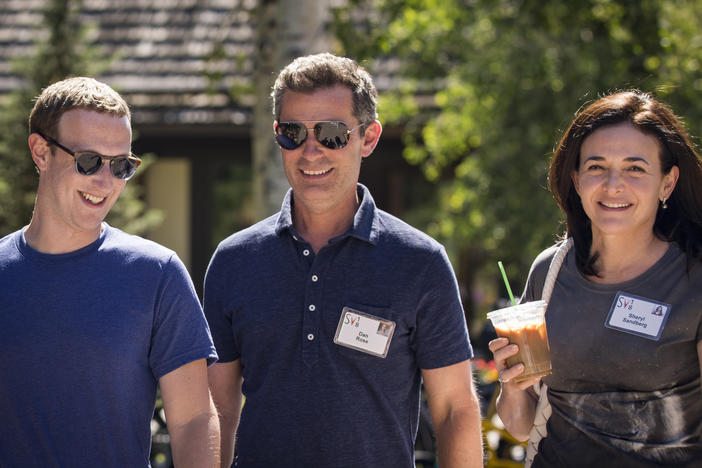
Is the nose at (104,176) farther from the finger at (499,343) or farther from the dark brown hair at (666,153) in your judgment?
the dark brown hair at (666,153)

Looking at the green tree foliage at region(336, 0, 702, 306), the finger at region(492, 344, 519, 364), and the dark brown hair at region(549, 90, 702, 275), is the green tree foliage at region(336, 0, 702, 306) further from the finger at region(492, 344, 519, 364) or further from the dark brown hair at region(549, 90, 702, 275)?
the finger at region(492, 344, 519, 364)

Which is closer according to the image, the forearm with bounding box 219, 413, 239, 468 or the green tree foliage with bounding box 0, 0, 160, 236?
the forearm with bounding box 219, 413, 239, 468

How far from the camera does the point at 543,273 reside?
10.1 ft

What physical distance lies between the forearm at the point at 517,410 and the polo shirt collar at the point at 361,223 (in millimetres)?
763

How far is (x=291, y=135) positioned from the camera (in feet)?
9.18

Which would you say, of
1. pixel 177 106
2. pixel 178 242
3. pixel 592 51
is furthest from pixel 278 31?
pixel 178 242

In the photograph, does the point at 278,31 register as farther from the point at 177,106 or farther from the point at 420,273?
the point at 177,106

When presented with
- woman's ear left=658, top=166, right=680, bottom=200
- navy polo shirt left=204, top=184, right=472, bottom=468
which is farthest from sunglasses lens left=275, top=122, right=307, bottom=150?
woman's ear left=658, top=166, right=680, bottom=200

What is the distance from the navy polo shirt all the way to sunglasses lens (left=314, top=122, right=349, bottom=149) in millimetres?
254

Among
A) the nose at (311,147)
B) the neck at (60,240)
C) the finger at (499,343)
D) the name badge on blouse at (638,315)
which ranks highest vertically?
the nose at (311,147)

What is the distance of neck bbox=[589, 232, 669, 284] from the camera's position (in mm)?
2865

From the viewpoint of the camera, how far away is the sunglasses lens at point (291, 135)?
2.78m

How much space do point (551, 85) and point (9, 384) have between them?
626 centimetres

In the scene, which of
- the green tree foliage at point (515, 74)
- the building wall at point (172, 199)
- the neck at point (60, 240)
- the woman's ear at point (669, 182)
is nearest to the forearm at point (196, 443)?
the neck at point (60, 240)
